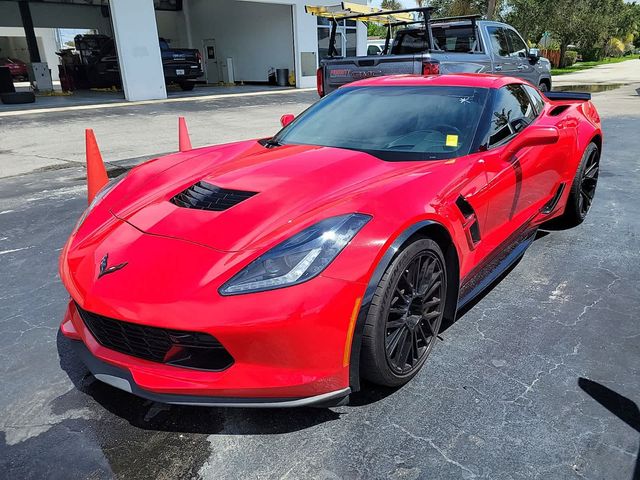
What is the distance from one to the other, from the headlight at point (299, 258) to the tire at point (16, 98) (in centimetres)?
1768

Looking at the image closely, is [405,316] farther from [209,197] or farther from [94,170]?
[94,170]

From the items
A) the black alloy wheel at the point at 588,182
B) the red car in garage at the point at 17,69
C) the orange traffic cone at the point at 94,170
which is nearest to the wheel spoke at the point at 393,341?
the black alloy wheel at the point at 588,182

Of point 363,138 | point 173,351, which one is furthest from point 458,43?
point 173,351

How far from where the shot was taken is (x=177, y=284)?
76.3 inches

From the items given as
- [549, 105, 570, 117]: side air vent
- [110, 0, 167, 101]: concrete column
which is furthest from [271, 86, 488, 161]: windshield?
[110, 0, 167, 101]: concrete column

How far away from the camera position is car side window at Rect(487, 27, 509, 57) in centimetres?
945

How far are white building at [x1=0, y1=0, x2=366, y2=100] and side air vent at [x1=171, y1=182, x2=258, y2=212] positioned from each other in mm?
15984

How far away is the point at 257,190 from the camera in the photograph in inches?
97.8

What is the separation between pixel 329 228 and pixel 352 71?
758 centimetres

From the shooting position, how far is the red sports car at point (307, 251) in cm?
190

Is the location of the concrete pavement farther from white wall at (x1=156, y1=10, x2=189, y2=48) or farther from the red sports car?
the red sports car

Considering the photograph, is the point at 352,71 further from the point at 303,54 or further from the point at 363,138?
the point at 303,54

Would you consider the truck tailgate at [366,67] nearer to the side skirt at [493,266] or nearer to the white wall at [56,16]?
the side skirt at [493,266]

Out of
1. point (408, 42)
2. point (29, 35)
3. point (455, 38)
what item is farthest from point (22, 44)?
point (455, 38)
